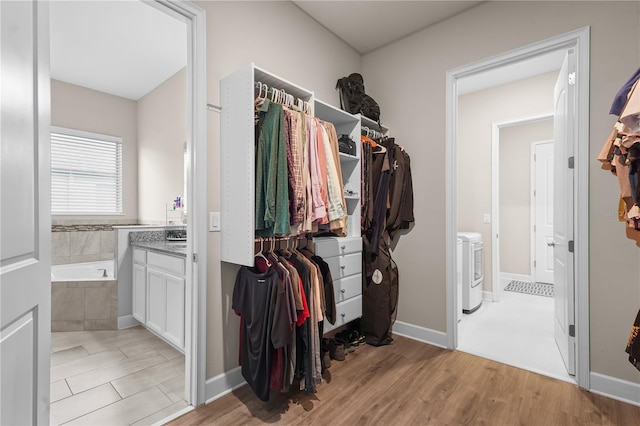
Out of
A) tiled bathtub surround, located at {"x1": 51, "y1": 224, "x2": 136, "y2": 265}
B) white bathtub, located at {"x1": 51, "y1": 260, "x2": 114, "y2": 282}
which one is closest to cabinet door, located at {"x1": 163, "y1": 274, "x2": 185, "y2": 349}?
white bathtub, located at {"x1": 51, "y1": 260, "x2": 114, "y2": 282}

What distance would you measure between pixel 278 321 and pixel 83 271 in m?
3.19

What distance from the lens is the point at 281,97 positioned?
6.50ft

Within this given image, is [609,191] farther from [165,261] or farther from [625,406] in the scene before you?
[165,261]

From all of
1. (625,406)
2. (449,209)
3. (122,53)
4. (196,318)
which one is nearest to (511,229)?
(449,209)

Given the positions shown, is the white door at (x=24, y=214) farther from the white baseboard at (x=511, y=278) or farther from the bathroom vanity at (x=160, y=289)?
the white baseboard at (x=511, y=278)

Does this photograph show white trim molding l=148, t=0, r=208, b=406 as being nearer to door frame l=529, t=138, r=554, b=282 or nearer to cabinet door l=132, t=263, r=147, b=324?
cabinet door l=132, t=263, r=147, b=324

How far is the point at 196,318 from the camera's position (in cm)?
186

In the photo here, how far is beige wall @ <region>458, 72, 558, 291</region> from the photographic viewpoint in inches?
152

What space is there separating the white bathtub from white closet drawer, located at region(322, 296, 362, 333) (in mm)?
2430

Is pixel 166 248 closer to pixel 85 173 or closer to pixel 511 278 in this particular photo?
pixel 85 173

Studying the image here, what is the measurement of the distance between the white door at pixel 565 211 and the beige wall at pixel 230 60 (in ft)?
6.40

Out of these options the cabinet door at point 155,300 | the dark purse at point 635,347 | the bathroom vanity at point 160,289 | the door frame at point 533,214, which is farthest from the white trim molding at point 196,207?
the door frame at point 533,214

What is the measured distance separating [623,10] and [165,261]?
12.1 ft

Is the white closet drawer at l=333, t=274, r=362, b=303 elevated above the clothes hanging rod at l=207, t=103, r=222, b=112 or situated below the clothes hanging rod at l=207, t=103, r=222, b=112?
below
